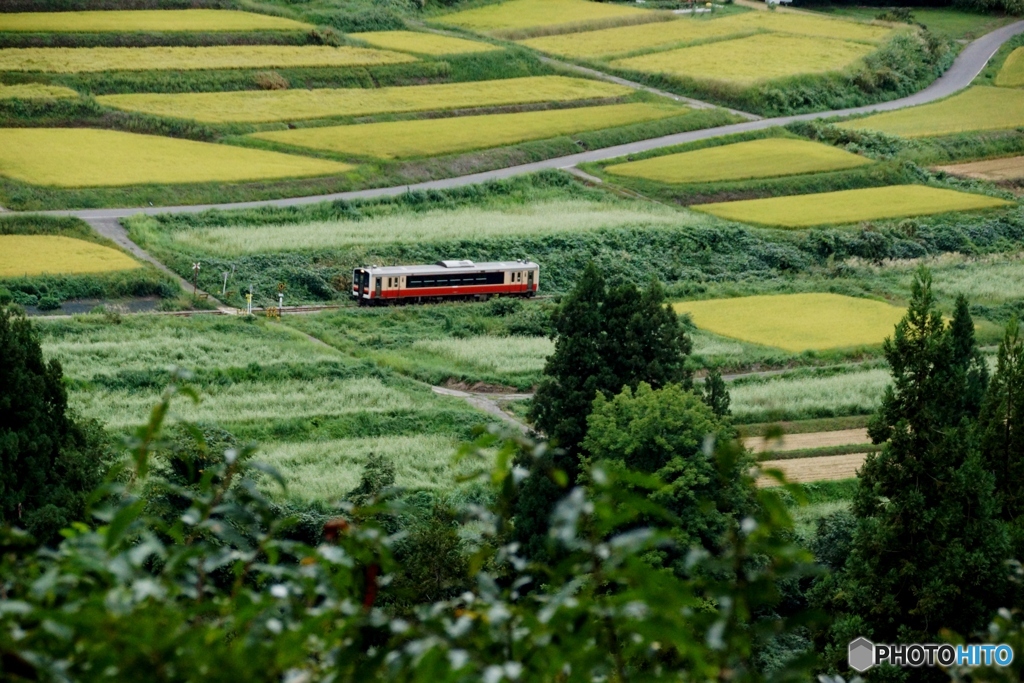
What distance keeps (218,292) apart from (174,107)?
85.0ft

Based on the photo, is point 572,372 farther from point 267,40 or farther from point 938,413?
point 267,40

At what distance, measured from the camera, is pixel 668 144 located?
280 feet

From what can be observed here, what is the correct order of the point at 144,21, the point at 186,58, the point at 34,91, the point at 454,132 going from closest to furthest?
the point at 34,91
the point at 454,132
the point at 186,58
the point at 144,21

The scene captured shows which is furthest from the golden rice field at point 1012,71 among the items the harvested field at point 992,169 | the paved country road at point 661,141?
the harvested field at point 992,169

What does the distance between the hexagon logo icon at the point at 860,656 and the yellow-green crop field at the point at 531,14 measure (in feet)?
288

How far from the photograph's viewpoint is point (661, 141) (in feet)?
283

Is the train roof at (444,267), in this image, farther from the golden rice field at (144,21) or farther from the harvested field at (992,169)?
the golden rice field at (144,21)

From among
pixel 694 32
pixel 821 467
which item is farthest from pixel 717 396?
pixel 694 32

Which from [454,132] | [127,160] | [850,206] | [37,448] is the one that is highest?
[37,448]

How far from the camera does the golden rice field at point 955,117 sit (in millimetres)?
91438

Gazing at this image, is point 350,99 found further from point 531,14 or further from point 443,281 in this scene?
point 531,14

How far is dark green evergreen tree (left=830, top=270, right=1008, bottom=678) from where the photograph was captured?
22.6 m

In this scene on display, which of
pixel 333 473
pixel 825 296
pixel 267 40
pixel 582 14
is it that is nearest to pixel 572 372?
pixel 333 473

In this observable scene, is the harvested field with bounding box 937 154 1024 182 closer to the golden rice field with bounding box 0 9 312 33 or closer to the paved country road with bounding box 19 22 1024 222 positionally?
the paved country road with bounding box 19 22 1024 222
